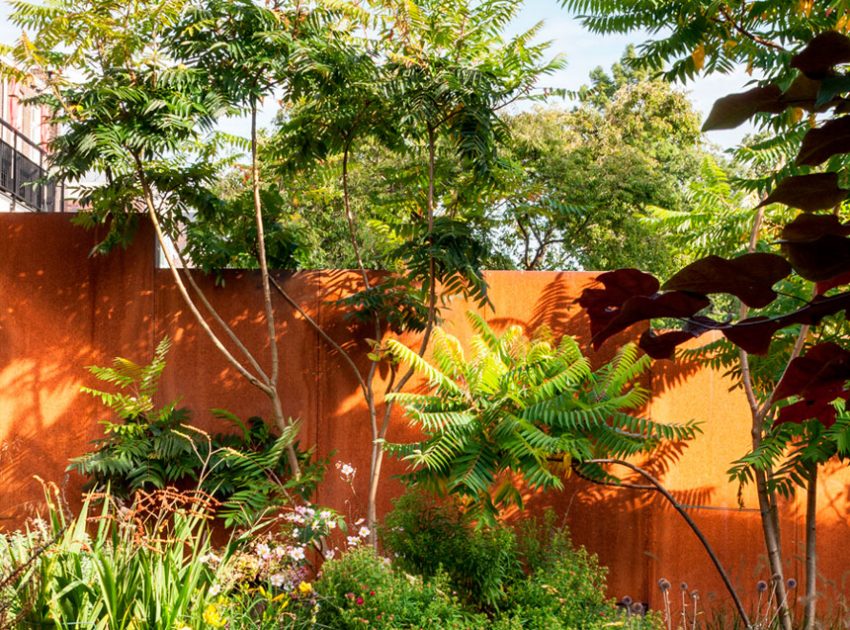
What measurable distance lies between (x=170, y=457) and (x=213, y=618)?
1862 millimetres

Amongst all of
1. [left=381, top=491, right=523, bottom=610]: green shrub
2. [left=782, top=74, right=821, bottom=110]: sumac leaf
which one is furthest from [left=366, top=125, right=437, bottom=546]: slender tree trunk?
[left=782, top=74, right=821, bottom=110]: sumac leaf

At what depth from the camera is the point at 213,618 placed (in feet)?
10.0

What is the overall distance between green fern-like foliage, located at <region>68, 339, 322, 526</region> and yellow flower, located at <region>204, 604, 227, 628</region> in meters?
1.32

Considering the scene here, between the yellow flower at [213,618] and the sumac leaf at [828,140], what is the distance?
8.95ft

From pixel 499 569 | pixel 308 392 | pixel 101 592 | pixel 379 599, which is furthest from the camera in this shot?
pixel 308 392

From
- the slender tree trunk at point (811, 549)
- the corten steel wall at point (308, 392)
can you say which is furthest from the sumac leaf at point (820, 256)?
the corten steel wall at point (308, 392)

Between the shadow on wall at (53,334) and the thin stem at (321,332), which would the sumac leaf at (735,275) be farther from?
the shadow on wall at (53,334)

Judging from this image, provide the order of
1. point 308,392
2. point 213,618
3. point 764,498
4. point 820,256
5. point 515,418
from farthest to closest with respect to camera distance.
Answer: point 308,392, point 764,498, point 515,418, point 213,618, point 820,256

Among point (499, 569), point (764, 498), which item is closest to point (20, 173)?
point (499, 569)

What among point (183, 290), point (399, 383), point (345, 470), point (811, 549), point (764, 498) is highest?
point (183, 290)

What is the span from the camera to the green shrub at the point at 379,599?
3545mm

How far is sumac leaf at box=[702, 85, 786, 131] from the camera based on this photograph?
0.91 meters

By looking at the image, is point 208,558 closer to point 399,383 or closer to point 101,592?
point 101,592

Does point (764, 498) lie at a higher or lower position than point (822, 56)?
lower
